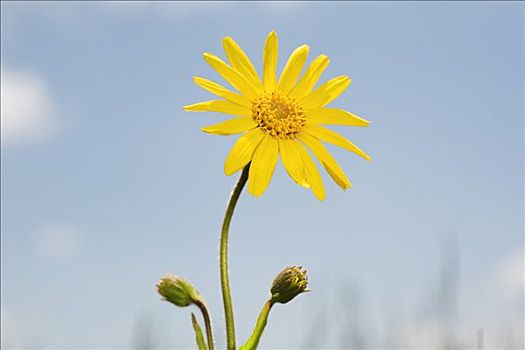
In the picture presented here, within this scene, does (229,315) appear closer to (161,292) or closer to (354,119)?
(161,292)

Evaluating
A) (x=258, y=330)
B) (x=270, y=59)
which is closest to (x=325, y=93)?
(x=270, y=59)

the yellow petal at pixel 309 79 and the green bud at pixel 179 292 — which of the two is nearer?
the green bud at pixel 179 292

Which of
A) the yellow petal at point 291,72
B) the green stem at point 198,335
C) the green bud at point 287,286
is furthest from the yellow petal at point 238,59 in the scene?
the green stem at point 198,335

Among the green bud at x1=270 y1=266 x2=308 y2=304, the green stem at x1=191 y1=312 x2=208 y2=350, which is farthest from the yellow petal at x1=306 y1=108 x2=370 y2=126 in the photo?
the green stem at x1=191 y1=312 x2=208 y2=350

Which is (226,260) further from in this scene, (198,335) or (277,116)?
(277,116)

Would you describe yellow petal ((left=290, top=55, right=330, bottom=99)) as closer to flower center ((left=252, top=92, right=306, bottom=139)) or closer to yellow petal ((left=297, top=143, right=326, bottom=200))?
flower center ((left=252, top=92, right=306, bottom=139))

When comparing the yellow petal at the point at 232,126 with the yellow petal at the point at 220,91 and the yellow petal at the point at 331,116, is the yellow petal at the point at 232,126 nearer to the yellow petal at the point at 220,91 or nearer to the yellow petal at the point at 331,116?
the yellow petal at the point at 220,91

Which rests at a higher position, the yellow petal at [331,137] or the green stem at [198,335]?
the yellow petal at [331,137]

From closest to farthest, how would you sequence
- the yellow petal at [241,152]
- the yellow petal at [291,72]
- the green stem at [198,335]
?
the yellow petal at [241,152]
the green stem at [198,335]
the yellow petal at [291,72]
